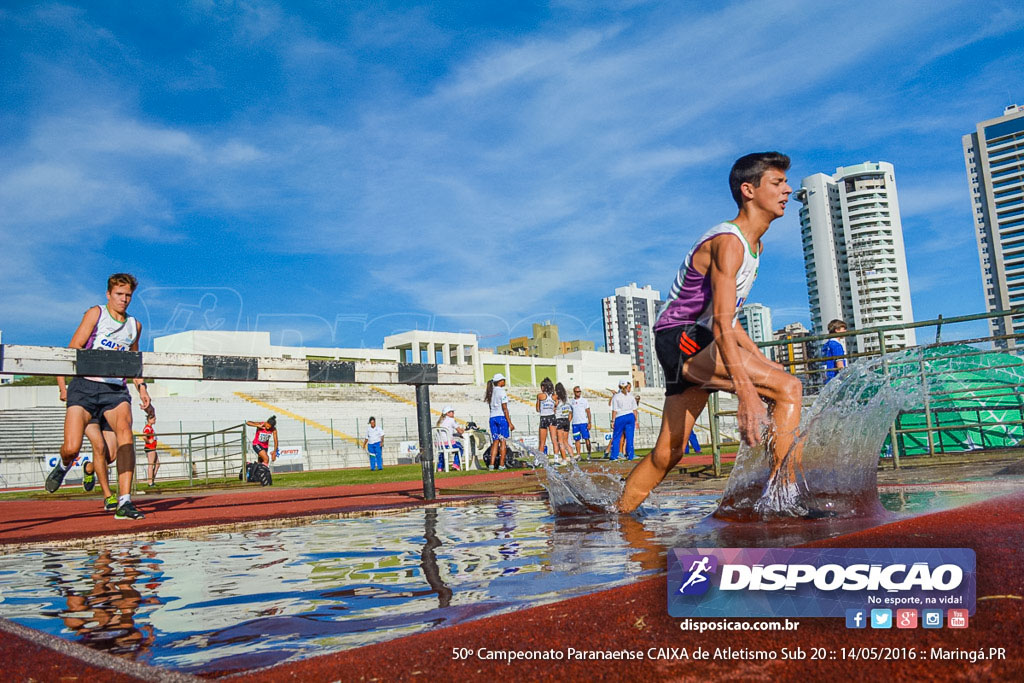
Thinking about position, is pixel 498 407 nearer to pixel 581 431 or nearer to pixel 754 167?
pixel 581 431

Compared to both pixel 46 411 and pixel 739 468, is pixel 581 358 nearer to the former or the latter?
pixel 46 411

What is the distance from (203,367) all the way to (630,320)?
7471 inches

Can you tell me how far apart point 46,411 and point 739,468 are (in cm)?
4597

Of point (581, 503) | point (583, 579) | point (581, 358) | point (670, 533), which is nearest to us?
point (583, 579)

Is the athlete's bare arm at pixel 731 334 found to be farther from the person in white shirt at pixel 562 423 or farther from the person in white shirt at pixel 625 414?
the person in white shirt at pixel 625 414

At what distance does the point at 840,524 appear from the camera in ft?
11.1

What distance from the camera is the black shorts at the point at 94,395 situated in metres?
6.39

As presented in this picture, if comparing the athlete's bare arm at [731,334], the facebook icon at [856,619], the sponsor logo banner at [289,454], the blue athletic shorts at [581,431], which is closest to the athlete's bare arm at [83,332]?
the athlete's bare arm at [731,334]

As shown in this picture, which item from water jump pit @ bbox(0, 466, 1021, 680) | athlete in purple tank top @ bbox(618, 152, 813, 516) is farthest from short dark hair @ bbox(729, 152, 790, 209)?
water jump pit @ bbox(0, 466, 1021, 680)

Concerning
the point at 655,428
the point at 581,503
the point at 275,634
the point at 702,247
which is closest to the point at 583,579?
the point at 275,634

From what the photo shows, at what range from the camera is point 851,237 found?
440 feet

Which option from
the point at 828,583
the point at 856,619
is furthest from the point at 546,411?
the point at 856,619

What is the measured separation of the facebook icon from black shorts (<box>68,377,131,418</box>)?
20.7ft

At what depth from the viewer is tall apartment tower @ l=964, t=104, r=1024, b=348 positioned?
375 ft
